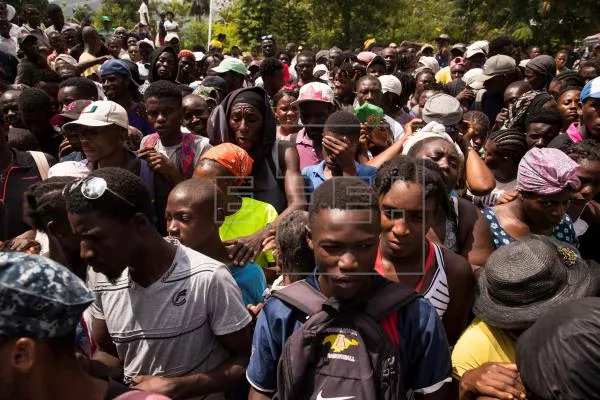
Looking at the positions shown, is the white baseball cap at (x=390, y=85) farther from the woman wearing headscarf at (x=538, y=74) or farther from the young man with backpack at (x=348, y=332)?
the young man with backpack at (x=348, y=332)

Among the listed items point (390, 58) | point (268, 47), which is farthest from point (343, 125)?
point (268, 47)

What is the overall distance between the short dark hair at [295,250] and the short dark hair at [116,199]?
0.74 m

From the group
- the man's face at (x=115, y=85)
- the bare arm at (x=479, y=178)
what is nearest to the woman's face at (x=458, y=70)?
the man's face at (x=115, y=85)

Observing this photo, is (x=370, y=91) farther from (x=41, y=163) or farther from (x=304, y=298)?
(x=304, y=298)

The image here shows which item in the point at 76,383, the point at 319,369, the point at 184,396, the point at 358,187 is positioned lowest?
the point at 184,396

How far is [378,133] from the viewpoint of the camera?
5.48 meters

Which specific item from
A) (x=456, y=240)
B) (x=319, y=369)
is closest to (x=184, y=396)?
(x=319, y=369)

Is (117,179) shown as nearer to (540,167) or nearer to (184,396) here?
(184,396)

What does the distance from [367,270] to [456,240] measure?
1.27 meters

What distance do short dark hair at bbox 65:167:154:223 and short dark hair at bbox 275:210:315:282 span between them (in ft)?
2.43

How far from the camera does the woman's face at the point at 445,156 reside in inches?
146

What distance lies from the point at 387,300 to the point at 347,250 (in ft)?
0.76

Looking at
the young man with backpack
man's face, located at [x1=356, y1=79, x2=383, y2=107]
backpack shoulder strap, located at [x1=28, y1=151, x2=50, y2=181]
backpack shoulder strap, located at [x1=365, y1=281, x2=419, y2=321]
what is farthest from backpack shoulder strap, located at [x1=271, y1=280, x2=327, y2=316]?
man's face, located at [x1=356, y1=79, x2=383, y2=107]

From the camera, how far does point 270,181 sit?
4332mm
